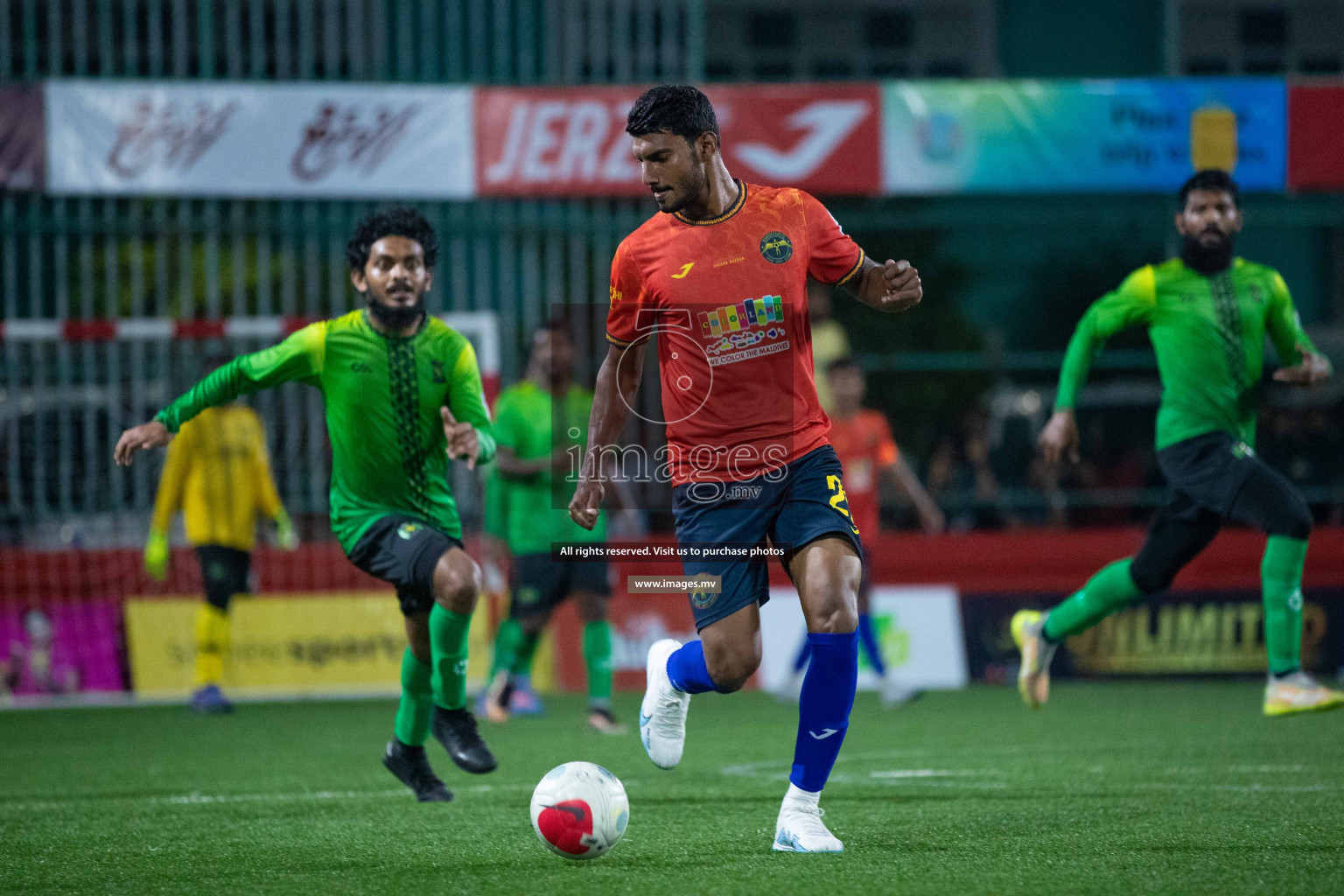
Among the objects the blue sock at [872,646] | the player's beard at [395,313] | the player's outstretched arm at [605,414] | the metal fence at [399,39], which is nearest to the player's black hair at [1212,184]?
the player's outstretched arm at [605,414]

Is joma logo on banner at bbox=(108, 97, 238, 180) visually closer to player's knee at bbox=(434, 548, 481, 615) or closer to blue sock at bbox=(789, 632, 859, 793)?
player's knee at bbox=(434, 548, 481, 615)

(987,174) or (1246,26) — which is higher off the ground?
(1246,26)

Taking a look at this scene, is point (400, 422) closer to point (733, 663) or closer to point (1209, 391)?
point (733, 663)

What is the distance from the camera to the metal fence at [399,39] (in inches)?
510

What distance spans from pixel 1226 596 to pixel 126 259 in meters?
9.09

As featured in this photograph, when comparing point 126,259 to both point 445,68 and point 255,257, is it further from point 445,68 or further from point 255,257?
point 445,68

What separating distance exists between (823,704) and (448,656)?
1.78 m

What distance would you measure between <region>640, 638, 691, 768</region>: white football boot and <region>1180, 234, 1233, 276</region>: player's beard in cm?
329

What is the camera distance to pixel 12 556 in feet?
38.6

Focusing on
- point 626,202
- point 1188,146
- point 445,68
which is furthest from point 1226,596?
point 445,68

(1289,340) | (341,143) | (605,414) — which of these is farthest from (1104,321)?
(341,143)

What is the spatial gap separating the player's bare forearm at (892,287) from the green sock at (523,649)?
5154 mm

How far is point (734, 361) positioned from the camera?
5.00 metres

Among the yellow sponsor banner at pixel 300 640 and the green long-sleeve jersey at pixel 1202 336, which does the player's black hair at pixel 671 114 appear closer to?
the green long-sleeve jersey at pixel 1202 336
